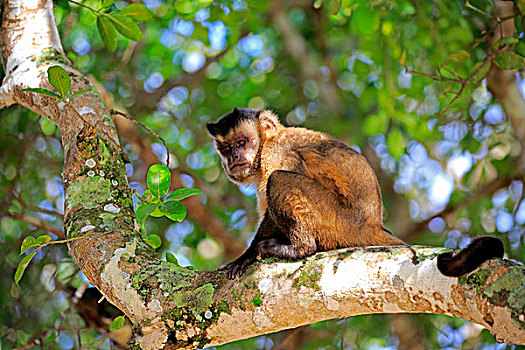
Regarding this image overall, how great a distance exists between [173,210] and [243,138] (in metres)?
2.18

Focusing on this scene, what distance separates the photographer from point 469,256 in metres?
2.67

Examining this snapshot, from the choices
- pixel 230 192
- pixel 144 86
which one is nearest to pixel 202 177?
pixel 230 192

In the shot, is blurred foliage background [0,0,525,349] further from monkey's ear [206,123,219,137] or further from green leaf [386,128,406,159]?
monkey's ear [206,123,219,137]

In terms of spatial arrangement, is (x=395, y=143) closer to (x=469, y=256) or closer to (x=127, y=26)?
(x=127, y=26)

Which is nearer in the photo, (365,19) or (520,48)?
(520,48)

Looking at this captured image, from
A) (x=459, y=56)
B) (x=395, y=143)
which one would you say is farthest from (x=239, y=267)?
(x=395, y=143)

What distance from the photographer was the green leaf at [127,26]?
183 inches

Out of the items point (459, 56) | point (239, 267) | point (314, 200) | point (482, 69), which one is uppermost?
point (459, 56)

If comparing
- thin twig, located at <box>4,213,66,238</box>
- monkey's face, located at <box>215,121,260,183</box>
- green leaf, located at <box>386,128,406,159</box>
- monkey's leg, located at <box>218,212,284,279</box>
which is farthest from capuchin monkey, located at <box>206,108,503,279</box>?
green leaf, located at <box>386,128,406,159</box>

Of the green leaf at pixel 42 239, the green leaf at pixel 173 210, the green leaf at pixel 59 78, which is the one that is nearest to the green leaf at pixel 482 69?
the green leaf at pixel 173 210

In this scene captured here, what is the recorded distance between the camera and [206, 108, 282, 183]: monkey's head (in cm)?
531

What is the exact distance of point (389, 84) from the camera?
7055 mm

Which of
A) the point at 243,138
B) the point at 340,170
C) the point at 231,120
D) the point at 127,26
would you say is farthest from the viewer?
the point at 231,120

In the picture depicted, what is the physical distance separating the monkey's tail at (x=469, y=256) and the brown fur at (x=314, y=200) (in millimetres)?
1236
